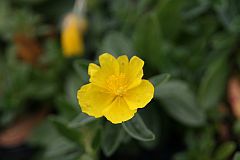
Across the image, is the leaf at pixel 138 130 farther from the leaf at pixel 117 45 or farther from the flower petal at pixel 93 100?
the leaf at pixel 117 45

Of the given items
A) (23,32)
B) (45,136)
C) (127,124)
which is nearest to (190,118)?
(127,124)

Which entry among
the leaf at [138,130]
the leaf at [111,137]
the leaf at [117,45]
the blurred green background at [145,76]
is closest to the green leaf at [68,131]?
the blurred green background at [145,76]

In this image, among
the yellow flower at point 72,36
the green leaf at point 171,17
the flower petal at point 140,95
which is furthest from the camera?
the yellow flower at point 72,36

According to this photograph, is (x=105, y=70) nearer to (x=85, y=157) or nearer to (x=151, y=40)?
(x=85, y=157)

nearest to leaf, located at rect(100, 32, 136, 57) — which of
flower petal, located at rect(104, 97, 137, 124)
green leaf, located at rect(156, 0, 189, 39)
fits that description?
green leaf, located at rect(156, 0, 189, 39)

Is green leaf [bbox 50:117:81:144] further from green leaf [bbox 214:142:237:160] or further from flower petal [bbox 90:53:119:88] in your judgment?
green leaf [bbox 214:142:237:160]

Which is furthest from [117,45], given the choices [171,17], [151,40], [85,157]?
[85,157]
